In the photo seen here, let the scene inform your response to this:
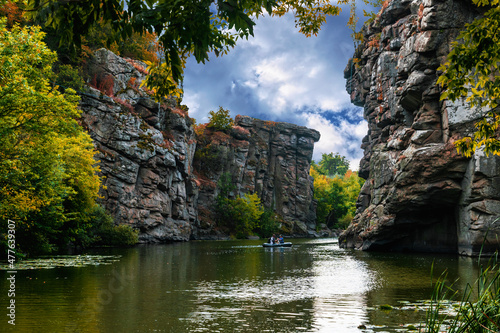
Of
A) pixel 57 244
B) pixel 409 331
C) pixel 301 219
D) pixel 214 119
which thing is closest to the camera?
pixel 409 331

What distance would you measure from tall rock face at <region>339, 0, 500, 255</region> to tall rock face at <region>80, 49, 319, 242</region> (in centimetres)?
2460

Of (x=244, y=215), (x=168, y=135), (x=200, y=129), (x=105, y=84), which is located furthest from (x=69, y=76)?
(x=244, y=215)

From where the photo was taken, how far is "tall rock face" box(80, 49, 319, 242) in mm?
43625

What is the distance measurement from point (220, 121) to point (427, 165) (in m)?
53.8

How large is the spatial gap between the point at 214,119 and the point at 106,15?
2967 inches

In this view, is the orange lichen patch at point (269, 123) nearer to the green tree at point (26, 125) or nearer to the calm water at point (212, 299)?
the green tree at point (26, 125)

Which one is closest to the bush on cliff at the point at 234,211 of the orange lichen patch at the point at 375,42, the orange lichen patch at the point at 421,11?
the orange lichen patch at the point at 375,42

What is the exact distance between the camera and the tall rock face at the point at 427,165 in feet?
86.4

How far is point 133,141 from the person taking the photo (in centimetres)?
4622

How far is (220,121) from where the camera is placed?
78188 mm

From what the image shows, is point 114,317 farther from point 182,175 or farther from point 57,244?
point 182,175

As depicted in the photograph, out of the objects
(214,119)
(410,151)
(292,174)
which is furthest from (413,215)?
(292,174)

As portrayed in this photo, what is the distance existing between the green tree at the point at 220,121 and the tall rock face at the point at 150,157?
174 centimetres

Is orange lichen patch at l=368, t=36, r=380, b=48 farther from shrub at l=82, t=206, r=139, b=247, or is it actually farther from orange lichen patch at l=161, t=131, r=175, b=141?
shrub at l=82, t=206, r=139, b=247
